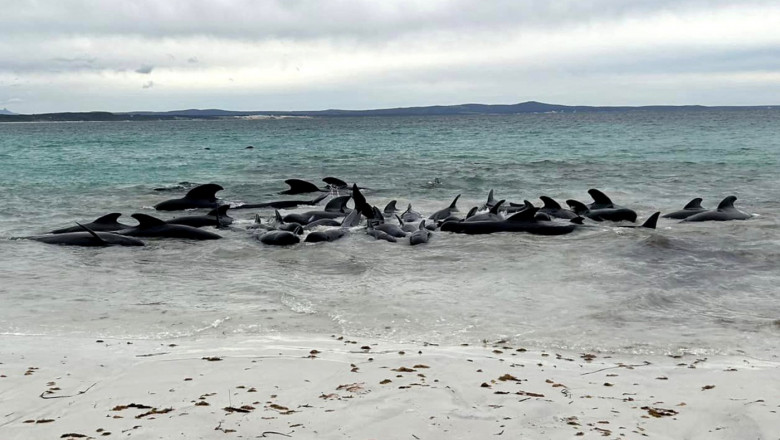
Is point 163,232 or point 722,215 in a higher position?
point 722,215

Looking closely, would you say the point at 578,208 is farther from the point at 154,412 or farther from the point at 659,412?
the point at 154,412

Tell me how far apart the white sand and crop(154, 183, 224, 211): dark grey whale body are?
1192cm

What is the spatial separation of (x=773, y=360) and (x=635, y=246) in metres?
6.12

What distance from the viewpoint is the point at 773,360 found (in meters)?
6.80

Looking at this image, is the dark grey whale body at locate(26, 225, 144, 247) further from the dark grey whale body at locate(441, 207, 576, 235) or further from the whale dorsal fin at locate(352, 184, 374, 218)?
the dark grey whale body at locate(441, 207, 576, 235)

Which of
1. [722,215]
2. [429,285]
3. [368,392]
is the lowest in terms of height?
[429,285]

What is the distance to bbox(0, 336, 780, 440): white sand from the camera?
202 inches

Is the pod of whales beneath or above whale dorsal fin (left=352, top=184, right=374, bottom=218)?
beneath

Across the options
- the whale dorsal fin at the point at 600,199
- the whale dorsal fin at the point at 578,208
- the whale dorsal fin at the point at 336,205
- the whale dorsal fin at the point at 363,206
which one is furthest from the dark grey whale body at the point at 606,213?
the whale dorsal fin at the point at 336,205

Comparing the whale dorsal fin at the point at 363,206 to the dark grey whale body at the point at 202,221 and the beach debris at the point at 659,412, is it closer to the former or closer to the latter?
the dark grey whale body at the point at 202,221

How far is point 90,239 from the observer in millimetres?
13273

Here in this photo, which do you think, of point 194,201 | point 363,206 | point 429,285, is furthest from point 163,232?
point 429,285

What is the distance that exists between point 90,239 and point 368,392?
908cm

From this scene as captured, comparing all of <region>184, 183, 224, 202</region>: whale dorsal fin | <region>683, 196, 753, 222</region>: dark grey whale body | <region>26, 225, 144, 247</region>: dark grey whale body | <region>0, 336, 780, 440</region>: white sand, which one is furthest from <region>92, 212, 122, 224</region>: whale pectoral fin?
<region>683, 196, 753, 222</region>: dark grey whale body
